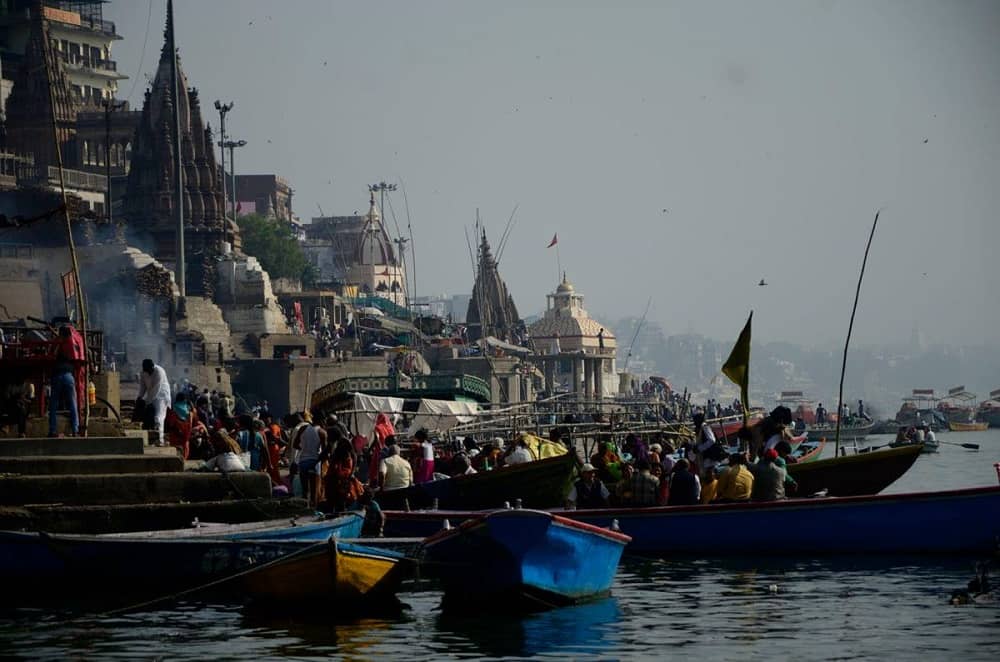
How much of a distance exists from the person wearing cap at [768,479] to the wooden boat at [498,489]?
276 centimetres

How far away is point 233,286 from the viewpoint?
78.6 meters

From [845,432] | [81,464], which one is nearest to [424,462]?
[81,464]

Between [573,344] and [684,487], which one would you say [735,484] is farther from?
[573,344]

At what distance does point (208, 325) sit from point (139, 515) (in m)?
50.0

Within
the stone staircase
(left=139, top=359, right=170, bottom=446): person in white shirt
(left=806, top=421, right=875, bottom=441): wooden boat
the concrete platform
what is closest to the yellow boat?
(left=806, top=421, right=875, bottom=441): wooden boat

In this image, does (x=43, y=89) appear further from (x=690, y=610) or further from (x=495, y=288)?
(x=690, y=610)

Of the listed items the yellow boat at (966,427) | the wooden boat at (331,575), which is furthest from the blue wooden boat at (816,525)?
the yellow boat at (966,427)

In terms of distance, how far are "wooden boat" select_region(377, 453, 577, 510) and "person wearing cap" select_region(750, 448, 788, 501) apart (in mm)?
2756

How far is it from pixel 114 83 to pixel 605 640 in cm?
9511

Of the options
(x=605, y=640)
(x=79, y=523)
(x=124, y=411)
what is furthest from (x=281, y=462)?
(x=605, y=640)

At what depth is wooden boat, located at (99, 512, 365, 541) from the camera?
1945 centimetres

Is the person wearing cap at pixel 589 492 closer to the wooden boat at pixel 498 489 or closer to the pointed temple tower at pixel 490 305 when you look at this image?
the wooden boat at pixel 498 489

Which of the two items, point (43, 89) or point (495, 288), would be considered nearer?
point (43, 89)

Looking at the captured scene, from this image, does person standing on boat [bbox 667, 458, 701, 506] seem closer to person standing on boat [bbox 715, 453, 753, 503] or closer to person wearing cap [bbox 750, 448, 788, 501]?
person standing on boat [bbox 715, 453, 753, 503]
